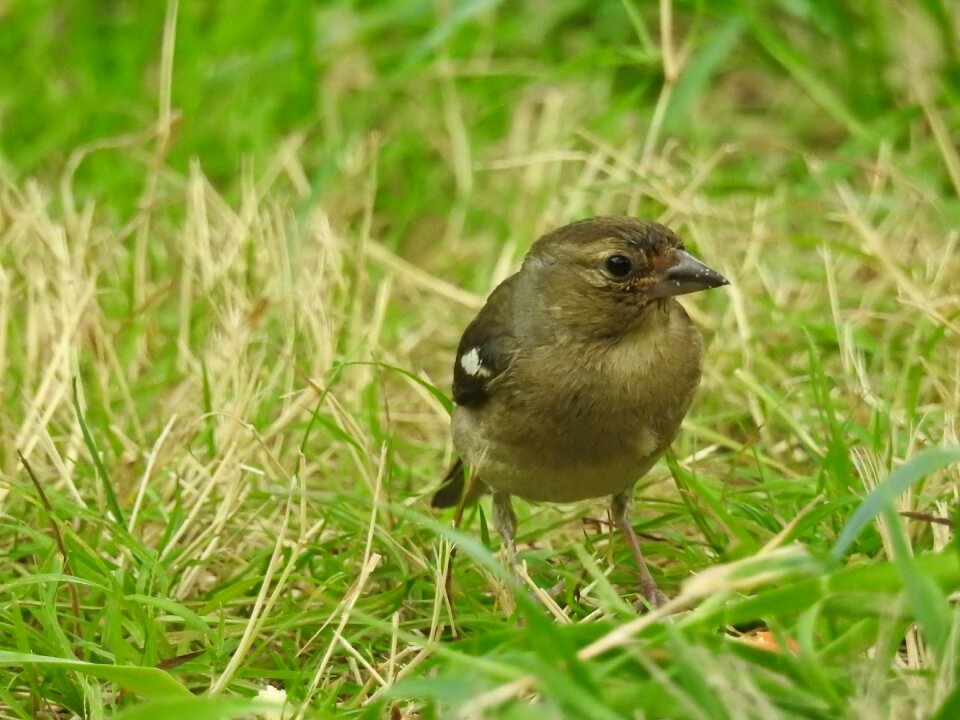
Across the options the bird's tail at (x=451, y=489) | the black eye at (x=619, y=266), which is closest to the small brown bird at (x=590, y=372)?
the black eye at (x=619, y=266)

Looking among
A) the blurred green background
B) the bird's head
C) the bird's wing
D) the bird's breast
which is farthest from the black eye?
the blurred green background

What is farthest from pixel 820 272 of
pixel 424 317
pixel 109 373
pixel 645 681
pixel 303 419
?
pixel 645 681

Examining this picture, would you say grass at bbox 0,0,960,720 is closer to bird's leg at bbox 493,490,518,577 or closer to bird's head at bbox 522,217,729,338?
bird's leg at bbox 493,490,518,577

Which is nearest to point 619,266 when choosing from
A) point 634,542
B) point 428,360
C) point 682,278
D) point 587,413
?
point 682,278

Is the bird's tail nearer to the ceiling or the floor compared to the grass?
nearer to the floor

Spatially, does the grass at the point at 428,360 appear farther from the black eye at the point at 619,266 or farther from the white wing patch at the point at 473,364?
the black eye at the point at 619,266

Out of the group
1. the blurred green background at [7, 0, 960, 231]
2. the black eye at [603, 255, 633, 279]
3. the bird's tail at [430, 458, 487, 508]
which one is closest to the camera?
the black eye at [603, 255, 633, 279]

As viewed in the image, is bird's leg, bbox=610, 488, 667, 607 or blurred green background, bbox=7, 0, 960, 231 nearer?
bird's leg, bbox=610, 488, 667, 607
